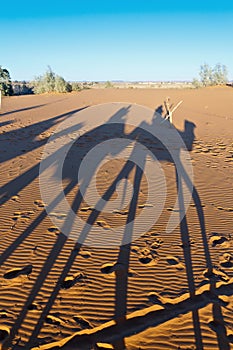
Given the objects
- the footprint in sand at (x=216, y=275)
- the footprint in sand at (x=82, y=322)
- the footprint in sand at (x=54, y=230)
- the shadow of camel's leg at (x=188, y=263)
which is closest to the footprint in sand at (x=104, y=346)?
the footprint in sand at (x=82, y=322)

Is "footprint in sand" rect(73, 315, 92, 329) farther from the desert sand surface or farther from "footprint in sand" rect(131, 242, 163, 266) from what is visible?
"footprint in sand" rect(131, 242, 163, 266)

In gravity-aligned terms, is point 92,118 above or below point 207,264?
above

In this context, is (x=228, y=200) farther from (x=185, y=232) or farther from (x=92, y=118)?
(x=92, y=118)

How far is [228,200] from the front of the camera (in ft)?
26.1

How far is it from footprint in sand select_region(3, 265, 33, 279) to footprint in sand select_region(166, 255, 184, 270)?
213 centimetres

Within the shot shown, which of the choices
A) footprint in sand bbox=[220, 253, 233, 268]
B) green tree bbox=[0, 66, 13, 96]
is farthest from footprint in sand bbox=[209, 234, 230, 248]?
green tree bbox=[0, 66, 13, 96]

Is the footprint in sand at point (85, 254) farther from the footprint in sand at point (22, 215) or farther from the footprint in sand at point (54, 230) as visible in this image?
the footprint in sand at point (22, 215)

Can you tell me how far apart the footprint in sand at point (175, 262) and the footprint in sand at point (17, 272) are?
2129 mm

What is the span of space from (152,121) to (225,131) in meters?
4.45

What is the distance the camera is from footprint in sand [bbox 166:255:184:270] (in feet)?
16.6

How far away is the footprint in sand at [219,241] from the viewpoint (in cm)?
571

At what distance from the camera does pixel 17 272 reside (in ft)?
16.1

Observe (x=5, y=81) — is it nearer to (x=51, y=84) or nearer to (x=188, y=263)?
(x=51, y=84)

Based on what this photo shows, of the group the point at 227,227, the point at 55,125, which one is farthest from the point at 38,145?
the point at 227,227
